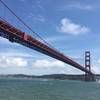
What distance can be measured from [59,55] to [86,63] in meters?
52.8

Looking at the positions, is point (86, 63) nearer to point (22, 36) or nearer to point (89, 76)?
point (89, 76)

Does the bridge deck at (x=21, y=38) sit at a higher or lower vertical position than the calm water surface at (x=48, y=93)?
higher

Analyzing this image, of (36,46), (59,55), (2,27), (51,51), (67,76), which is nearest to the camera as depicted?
(2,27)

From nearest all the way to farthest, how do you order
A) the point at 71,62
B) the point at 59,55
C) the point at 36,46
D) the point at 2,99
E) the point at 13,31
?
the point at 13,31 → the point at 2,99 → the point at 36,46 → the point at 59,55 → the point at 71,62

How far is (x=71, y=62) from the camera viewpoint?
75375mm

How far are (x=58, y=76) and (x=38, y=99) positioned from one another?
15946cm

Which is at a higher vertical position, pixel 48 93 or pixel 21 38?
pixel 21 38

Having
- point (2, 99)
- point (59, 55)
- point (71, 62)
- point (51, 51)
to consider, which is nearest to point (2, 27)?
point (2, 99)

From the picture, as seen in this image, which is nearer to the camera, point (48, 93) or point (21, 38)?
point (21, 38)

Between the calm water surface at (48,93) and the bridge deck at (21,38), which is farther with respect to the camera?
the calm water surface at (48,93)

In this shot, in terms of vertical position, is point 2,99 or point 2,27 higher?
point 2,27

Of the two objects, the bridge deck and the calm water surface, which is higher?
the bridge deck

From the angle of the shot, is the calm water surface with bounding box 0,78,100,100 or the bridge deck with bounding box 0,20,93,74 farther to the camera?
the calm water surface with bounding box 0,78,100,100

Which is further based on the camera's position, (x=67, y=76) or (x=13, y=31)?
(x=67, y=76)
